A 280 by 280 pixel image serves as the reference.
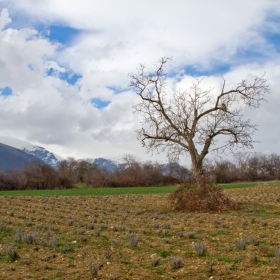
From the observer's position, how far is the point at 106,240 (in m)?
9.56

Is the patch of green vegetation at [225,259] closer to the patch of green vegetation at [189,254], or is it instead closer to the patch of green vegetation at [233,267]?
the patch of green vegetation at [233,267]

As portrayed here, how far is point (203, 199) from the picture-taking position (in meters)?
16.5

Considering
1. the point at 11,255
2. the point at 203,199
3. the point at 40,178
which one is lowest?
the point at 11,255

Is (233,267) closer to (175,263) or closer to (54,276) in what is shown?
(175,263)

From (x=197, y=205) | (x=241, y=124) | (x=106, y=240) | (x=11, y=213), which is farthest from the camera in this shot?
(x=241, y=124)

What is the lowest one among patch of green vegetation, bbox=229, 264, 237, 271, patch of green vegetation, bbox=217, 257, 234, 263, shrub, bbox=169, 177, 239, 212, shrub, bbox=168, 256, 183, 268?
patch of green vegetation, bbox=229, 264, 237, 271

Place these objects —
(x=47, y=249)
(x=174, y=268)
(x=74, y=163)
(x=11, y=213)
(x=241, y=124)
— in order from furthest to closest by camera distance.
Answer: (x=74, y=163) < (x=241, y=124) < (x=11, y=213) < (x=47, y=249) < (x=174, y=268)

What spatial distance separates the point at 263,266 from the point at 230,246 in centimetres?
181

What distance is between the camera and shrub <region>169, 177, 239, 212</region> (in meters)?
16.3

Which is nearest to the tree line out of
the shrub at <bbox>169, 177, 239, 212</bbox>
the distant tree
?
the distant tree

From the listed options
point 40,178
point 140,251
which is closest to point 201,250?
point 140,251

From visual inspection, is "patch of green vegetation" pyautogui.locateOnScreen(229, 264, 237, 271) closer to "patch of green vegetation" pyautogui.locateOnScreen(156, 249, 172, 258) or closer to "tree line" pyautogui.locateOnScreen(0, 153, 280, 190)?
"patch of green vegetation" pyautogui.locateOnScreen(156, 249, 172, 258)

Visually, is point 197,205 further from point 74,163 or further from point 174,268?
point 74,163

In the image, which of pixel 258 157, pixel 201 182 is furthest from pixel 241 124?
Answer: pixel 258 157
